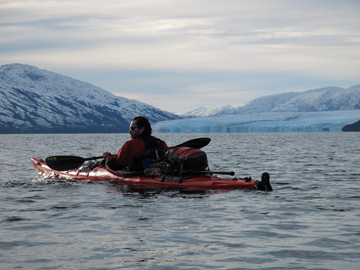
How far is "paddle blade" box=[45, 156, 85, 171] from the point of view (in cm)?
1914

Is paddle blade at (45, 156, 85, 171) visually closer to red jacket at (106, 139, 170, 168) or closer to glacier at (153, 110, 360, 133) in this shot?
red jacket at (106, 139, 170, 168)

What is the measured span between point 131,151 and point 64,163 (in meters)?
4.03

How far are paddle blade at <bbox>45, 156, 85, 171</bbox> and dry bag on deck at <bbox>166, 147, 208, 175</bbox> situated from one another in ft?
15.9

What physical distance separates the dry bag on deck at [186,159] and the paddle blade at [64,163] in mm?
4841

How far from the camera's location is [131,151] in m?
16.0

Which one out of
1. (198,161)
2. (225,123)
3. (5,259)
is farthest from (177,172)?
(225,123)

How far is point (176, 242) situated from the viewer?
28.3ft

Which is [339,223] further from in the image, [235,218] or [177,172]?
[177,172]

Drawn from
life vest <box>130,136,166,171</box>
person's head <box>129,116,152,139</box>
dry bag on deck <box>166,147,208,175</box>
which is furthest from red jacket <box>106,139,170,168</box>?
dry bag on deck <box>166,147,208,175</box>

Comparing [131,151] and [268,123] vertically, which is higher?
[131,151]

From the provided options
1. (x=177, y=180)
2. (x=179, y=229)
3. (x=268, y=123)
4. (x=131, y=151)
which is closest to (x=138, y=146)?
→ (x=131, y=151)

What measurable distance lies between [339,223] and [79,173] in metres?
10.8

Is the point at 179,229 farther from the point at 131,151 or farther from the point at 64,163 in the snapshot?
the point at 64,163

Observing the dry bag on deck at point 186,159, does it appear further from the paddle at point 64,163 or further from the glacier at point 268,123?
the glacier at point 268,123
